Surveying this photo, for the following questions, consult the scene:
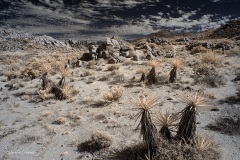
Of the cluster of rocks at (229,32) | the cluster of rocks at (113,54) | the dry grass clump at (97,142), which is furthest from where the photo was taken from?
the cluster of rocks at (229,32)

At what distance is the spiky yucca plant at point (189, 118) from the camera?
19.2ft

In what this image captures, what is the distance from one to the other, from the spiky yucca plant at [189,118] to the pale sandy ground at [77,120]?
45.8 inches

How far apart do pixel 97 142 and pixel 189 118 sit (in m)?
2.76

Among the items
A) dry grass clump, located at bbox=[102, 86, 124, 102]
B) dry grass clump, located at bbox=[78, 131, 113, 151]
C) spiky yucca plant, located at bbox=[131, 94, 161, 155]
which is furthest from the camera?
dry grass clump, located at bbox=[102, 86, 124, 102]

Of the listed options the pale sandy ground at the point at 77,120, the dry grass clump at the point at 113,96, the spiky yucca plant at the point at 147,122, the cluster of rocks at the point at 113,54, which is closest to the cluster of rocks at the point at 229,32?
the cluster of rocks at the point at 113,54

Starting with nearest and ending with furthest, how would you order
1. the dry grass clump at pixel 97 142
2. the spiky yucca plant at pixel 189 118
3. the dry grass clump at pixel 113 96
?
the spiky yucca plant at pixel 189 118 → the dry grass clump at pixel 97 142 → the dry grass clump at pixel 113 96

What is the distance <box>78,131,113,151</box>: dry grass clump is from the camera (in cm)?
687

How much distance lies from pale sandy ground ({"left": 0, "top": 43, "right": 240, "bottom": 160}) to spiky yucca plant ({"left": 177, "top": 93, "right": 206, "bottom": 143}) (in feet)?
3.82

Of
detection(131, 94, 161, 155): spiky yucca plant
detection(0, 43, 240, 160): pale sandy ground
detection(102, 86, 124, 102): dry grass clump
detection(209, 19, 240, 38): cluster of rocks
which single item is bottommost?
detection(0, 43, 240, 160): pale sandy ground

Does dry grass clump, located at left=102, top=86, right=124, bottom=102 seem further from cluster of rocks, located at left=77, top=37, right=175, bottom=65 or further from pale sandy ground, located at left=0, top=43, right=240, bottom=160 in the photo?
cluster of rocks, located at left=77, top=37, right=175, bottom=65

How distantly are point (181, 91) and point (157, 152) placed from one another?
617 cm

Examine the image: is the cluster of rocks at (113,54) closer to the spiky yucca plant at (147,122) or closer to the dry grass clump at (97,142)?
the dry grass clump at (97,142)

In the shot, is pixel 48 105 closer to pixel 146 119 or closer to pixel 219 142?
pixel 146 119

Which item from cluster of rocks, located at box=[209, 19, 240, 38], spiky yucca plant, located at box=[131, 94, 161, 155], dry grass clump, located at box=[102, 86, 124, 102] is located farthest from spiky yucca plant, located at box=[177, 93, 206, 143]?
cluster of rocks, located at box=[209, 19, 240, 38]
